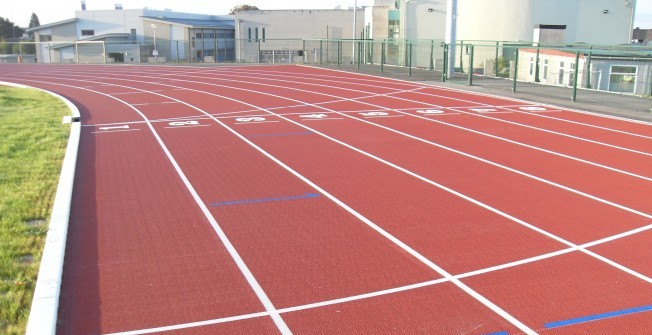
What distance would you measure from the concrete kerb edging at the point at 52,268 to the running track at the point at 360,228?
0.12 m

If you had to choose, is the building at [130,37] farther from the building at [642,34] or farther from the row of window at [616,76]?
the building at [642,34]

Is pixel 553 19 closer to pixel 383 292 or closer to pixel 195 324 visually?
pixel 383 292

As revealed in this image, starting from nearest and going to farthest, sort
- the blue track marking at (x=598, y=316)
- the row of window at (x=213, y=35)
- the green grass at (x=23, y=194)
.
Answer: the blue track marking at (x=598, y=316)
the green grass at (x=23, y=194)
the row of window at (x=213, y=35)

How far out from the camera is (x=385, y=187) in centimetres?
905

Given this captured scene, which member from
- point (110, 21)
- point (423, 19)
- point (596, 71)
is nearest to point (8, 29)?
point (110, 21)

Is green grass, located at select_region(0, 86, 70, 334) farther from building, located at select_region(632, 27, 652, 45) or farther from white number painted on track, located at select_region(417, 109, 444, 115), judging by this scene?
building, located at select_region(632, 27, 652, 45)

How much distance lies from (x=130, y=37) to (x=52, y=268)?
6673cm

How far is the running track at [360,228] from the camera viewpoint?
16.6 feet

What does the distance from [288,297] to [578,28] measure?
135ft

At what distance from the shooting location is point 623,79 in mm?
24703

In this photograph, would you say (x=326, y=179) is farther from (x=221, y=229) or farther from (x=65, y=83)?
(x=65, y=83)

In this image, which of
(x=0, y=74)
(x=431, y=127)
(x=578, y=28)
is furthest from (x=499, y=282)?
(x=578, y=28)

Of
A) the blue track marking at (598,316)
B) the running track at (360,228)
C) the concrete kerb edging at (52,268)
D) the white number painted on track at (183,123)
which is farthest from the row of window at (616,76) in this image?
the concrete kerb edging at (52,268)

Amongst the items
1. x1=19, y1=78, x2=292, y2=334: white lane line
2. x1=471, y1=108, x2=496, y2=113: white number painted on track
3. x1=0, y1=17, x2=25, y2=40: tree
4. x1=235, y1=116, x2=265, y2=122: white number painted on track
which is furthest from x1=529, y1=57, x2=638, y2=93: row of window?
x1=0, y1=17, x2=25, y2=40: tree
